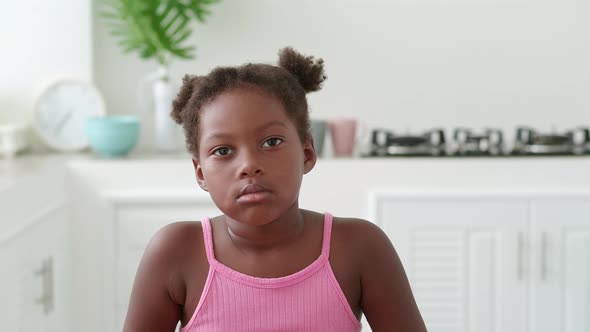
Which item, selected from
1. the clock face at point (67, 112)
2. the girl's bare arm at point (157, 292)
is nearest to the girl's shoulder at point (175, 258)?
the girl's bare arm at point (157, 292)

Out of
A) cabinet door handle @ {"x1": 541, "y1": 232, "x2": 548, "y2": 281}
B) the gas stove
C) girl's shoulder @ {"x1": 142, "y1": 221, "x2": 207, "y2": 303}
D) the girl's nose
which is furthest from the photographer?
the gas stove

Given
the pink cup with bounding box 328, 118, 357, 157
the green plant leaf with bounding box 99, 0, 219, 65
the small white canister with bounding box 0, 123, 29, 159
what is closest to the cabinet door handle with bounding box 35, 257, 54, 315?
the small white canister with bounding box 0, 123, 29, 159

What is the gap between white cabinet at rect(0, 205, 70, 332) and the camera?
2191 mm

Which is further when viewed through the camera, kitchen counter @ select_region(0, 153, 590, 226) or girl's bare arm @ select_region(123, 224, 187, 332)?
kitchen counter @ select_region(0, 153, 590, 226)

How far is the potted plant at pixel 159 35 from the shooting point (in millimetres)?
3029

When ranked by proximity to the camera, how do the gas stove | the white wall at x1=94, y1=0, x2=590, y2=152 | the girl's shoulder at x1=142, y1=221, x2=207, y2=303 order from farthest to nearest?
the white wall at x1=94, y1=0, x2=590, y2=152, the gas stove, the girl's shoulder at x1=142, y1=221, x2=207, y2=303

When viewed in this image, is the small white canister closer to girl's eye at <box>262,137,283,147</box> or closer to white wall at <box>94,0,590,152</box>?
white wall at <box>94,0,590,152</box>

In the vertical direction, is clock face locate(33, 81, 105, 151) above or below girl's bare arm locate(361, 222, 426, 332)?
above

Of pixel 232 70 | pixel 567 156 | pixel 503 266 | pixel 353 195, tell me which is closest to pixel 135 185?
pixel 353 195

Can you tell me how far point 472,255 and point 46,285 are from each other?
133 cm

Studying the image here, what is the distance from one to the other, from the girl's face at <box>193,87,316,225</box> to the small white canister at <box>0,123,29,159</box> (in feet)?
6.43

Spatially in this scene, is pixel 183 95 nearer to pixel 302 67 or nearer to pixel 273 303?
pixel 302 67

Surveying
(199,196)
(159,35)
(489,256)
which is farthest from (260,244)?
(159,35)

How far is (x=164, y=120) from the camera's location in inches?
122
